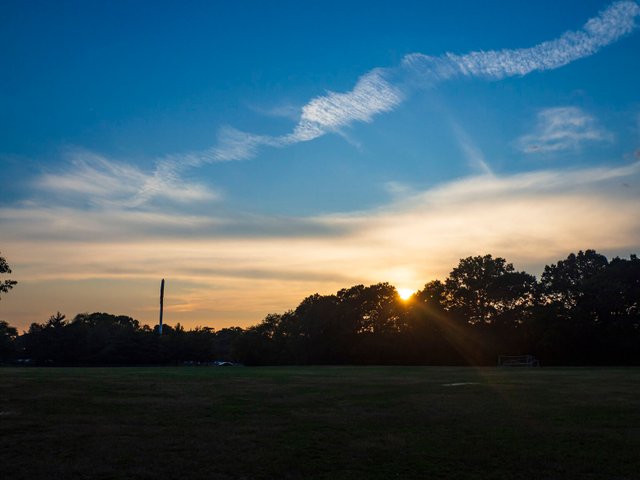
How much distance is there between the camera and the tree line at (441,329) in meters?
76.8

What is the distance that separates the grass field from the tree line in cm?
6144

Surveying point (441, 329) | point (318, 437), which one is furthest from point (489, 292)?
point (318, 437)

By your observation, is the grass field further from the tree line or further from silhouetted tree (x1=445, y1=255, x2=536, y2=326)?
silhouetted tree (x1=445, y1=255, x2=536, y2=326)

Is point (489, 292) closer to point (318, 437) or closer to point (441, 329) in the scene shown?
point (441, 329)

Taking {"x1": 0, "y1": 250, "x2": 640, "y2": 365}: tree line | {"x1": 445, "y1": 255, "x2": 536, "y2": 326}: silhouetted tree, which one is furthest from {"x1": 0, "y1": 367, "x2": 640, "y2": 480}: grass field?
{"x1": 445, "y1": 255, "x2": 536, "y2": 326}: silhouetted tree

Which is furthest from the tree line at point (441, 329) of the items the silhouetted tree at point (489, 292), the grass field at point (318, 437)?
the grass field at point (318, 437)

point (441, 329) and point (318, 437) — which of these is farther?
point (441, 329)

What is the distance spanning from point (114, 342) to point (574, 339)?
80.9 m

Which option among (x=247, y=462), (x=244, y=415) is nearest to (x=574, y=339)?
(x=244, y=415)

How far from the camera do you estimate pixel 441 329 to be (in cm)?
9269

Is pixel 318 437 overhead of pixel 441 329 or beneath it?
beneath

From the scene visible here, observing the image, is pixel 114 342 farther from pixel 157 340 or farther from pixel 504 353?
pixel 504 353

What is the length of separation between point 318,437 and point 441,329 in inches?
3268

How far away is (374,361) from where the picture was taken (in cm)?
9725
